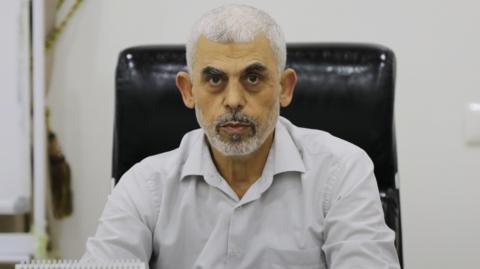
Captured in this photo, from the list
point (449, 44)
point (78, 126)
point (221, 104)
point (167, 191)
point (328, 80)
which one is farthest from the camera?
point (78, 126)

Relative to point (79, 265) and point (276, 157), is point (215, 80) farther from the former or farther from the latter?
point (79, 265)

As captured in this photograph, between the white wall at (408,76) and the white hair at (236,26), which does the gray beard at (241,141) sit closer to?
the white hair at (236,26)

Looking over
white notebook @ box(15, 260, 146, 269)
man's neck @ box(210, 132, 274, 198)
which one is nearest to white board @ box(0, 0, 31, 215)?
man's neck @ box(210, 132, 274, 198)

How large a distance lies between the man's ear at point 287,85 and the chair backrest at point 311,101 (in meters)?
0.11

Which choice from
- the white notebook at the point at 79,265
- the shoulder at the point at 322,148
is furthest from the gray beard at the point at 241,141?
the white notebook at the point at 79,265

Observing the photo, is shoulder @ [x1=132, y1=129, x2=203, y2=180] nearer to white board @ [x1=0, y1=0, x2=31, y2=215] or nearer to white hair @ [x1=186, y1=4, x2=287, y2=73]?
white hair @ [x1=186, y1=4, x2=287, y2=73]

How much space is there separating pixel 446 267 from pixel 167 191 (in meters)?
1.07

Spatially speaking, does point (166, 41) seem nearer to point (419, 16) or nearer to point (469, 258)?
point (419, 16)

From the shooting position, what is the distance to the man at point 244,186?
1.15m

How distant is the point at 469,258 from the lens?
1965 mm

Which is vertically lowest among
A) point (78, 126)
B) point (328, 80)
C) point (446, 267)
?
point (446, 267)

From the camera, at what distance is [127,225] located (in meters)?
1.20

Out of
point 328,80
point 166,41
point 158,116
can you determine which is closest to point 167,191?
point 158,116

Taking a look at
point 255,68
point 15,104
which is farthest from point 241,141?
point 15,104
